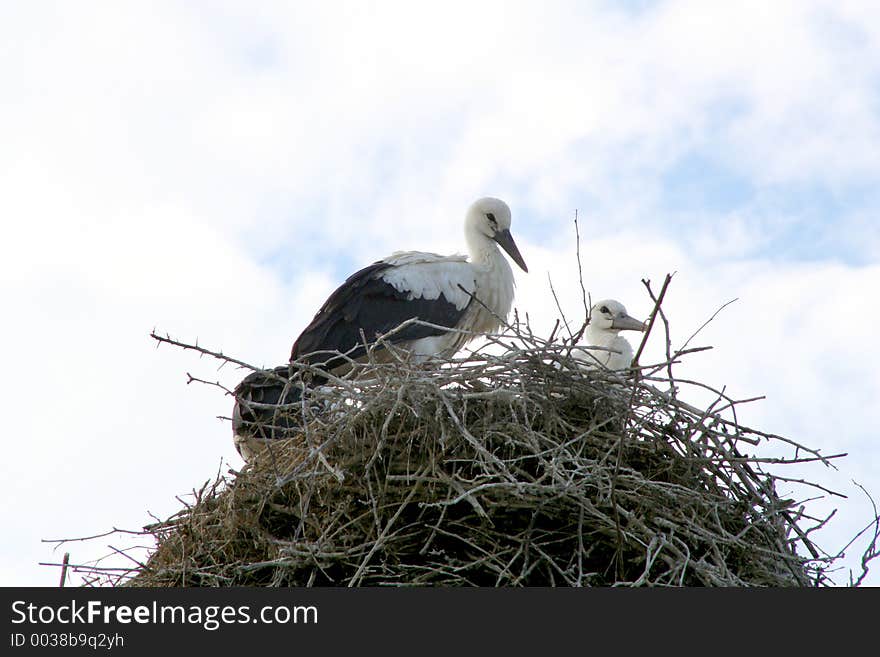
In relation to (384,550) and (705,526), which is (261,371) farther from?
(705,526)

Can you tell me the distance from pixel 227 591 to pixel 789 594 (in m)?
1.45

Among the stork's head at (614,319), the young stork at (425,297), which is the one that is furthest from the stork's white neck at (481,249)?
the stork's head at (614,319)

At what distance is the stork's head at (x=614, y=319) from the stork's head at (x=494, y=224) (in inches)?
26.7

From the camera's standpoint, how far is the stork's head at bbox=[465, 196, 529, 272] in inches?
291

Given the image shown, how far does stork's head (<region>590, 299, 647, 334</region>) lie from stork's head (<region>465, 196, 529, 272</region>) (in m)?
0.68

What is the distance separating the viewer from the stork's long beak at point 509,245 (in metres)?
7.38

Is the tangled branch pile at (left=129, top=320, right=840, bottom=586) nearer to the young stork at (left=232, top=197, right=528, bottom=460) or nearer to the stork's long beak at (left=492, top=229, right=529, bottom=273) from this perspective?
the young stork at (left=232, top=197, right=528, bottom=460)

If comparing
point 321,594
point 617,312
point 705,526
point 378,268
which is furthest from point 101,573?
point 617,312

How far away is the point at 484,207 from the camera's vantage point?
7422 mm

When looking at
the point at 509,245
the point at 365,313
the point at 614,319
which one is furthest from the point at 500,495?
the point at 614,319

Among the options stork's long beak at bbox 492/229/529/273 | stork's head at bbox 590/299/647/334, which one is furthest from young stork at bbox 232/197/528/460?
stork's head at bbox 590/299/647/334

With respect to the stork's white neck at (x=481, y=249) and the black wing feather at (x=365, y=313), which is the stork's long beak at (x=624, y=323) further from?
the black wing feather at (x=365, y=313)

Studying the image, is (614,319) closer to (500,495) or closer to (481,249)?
(481,249)

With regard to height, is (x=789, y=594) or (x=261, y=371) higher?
(x=261, y=371)
